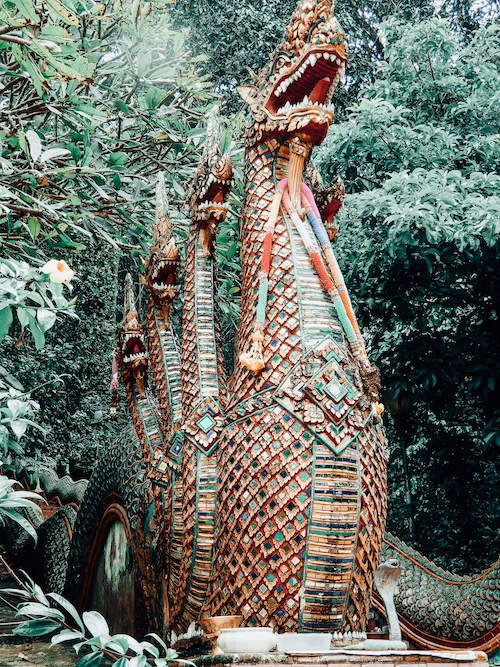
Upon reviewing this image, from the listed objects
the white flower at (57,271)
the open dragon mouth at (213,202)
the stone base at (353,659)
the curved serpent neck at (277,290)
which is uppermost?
the open dragon mouth at (213,202)

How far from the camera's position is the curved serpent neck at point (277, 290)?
10.8ft

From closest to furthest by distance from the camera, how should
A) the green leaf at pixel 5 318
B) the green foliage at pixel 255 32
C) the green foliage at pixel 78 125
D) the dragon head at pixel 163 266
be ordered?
the green leaf at pixel 5 318 → the green foliage at pixel 78 125 → the dragon head at pixel 163 266 → the green foliage at pixel 255 32

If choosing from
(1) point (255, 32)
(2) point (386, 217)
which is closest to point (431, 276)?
(2) point (386, 217)

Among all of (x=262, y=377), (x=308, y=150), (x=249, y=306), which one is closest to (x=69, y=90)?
(x=308, y=150)

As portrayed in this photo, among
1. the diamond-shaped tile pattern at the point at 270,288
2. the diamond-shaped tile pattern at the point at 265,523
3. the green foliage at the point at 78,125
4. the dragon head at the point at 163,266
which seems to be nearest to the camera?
the diamond-shaped tile pattern at the point at 265,523

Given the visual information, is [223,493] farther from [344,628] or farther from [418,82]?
[418,82]

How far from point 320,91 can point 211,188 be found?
0.71 meters

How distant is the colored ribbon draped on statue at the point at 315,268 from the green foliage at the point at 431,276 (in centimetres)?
249

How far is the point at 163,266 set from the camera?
4219 millimetres

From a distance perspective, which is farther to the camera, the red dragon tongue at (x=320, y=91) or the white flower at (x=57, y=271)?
the red dragon tongue at (x=320, y=91)

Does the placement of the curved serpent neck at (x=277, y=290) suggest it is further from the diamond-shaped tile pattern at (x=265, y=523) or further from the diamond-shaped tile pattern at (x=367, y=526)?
the diamond-shaped tile pattern at (x=367, y=526)

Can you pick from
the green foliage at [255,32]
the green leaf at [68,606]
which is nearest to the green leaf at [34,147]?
the green leaf at [68,606]

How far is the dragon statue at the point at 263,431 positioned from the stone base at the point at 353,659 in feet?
1.78

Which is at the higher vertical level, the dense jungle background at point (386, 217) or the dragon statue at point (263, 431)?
the dense jungle background at point (386, 217)
